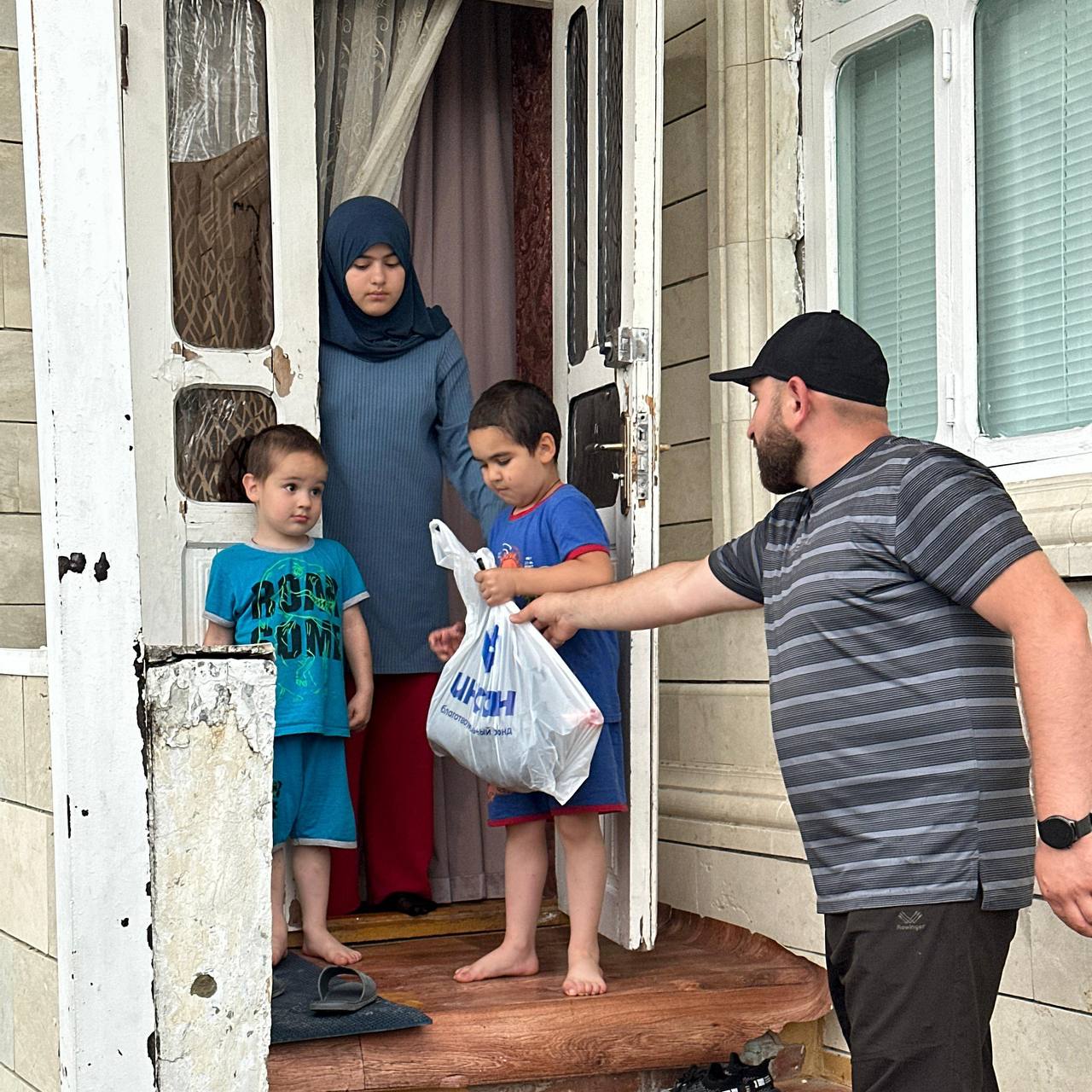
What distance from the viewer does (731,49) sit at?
412 cm

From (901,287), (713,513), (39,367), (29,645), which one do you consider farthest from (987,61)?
(29,645)

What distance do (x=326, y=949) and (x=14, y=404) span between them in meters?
1.87

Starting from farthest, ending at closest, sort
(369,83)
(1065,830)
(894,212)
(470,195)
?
(470,195) → (369,83) → (894,212) → (1065,830)

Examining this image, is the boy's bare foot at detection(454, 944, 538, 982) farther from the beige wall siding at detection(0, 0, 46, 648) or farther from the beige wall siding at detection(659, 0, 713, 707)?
the beige wall siding at detection(0, 0, 46, 648)

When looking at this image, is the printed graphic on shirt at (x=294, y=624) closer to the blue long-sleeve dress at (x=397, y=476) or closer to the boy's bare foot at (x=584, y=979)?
the blue long-sleeve dress at (x=397, y=476)

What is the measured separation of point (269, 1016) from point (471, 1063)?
1.85ft

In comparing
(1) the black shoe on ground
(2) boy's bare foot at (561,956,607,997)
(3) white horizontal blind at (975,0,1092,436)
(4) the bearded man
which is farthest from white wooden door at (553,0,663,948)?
(4) the bearded man

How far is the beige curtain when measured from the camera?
4801 mm

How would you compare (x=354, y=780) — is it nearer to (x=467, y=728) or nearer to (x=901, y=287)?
(x=467, y=728)

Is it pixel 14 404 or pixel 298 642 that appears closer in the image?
pixel 298 642

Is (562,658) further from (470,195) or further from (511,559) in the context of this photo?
(470,195)

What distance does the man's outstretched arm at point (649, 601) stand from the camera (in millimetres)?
2838

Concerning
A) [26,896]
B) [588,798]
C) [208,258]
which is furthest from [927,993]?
[208,258]

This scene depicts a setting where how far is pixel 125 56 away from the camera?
148 inches
